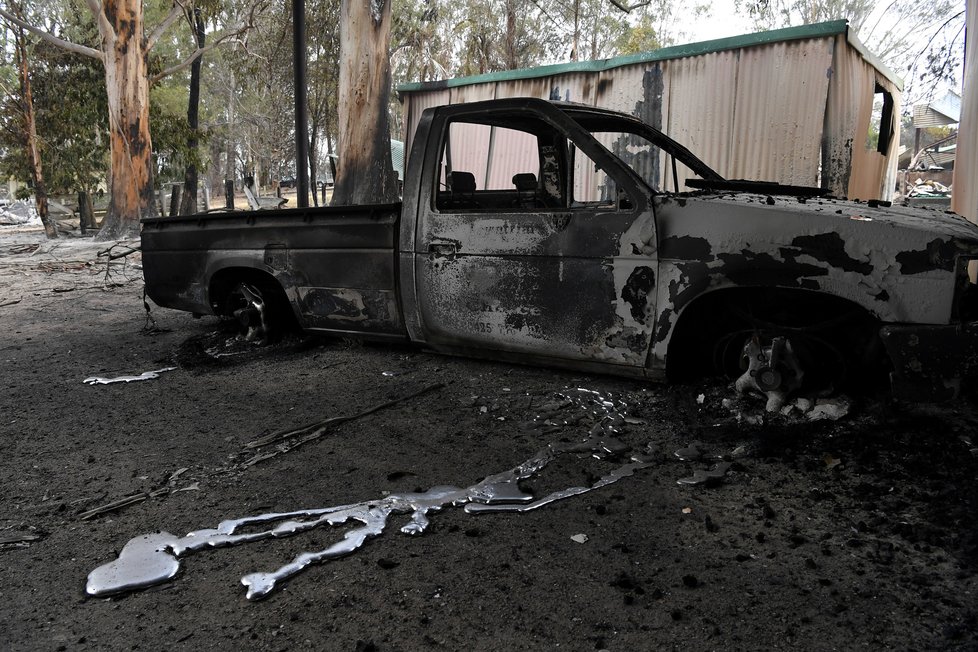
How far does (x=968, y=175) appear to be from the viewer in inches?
240

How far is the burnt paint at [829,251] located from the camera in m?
3.09

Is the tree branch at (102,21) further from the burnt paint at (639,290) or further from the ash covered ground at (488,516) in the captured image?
the burnt paint at (639,290)

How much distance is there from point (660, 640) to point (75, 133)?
24.0 metres

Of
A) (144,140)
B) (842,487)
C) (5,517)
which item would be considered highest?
(144,140)

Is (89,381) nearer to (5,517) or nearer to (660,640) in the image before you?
(5,517)

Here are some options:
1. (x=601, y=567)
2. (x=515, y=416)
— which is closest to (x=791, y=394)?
(x=515, y=416)

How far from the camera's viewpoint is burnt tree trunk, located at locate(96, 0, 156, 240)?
1569 cm

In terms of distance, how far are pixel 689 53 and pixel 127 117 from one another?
1264cm

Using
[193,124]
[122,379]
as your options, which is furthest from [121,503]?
[193,124]

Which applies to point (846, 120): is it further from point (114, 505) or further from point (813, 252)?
point (114, 505)

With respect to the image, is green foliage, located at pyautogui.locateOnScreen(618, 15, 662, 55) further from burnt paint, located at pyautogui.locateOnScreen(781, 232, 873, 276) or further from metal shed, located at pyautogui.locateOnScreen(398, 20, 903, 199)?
burnt paint, located at pyautogui.locateOnScreen(781, 232, 873, 276)

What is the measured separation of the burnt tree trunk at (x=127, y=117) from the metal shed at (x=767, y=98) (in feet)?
32.6

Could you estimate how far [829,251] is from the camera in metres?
3.13

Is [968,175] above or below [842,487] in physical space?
above
